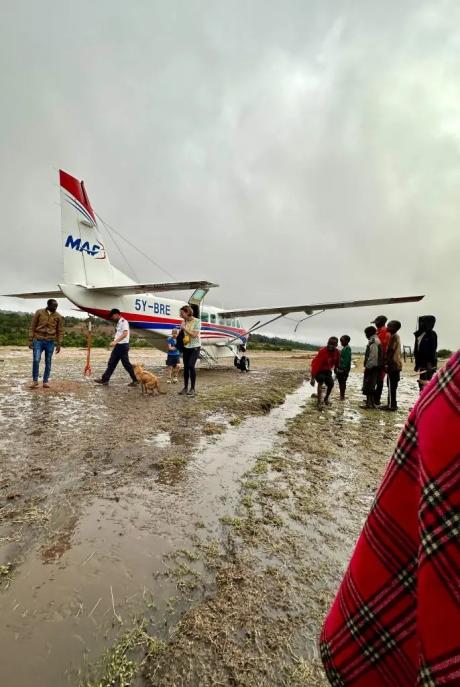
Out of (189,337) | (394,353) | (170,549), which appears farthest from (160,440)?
(394,353)

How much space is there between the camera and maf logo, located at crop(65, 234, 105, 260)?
10.5 m

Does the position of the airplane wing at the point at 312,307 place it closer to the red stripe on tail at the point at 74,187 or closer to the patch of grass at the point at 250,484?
the red stripe on tail at the point at 74,187

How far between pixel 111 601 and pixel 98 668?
0.37 m

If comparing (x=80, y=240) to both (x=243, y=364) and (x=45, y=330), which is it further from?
(x=243, y=364)

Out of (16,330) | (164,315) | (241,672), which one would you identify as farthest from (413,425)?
(16,330)

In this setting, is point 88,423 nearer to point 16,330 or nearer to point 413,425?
point 413,425

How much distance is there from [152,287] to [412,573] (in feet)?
30.7

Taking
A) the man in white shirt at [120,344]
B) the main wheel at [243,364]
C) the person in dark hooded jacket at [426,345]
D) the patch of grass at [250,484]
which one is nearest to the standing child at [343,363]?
the person in dark hooded jacket at [426,345]

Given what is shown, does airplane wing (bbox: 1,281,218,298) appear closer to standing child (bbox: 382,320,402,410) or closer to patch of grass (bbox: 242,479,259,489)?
standing child (bbox: 382,320,402,410)

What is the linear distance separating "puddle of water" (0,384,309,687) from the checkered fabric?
1287mm

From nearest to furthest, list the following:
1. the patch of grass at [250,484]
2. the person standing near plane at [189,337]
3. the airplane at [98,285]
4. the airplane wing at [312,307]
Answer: the patch of grass at [250,484] → the person standing near plane at [189,337] → the airplane at [98,285] → the airplane wing at [312,307]

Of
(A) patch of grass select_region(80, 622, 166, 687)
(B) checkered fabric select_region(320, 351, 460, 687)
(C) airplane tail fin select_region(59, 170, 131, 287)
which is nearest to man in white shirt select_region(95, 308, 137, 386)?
(C) airplane tail fin select_region(59, 170, 131, 287)

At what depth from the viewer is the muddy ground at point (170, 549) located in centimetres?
141

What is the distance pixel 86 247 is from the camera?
35.3 ft
